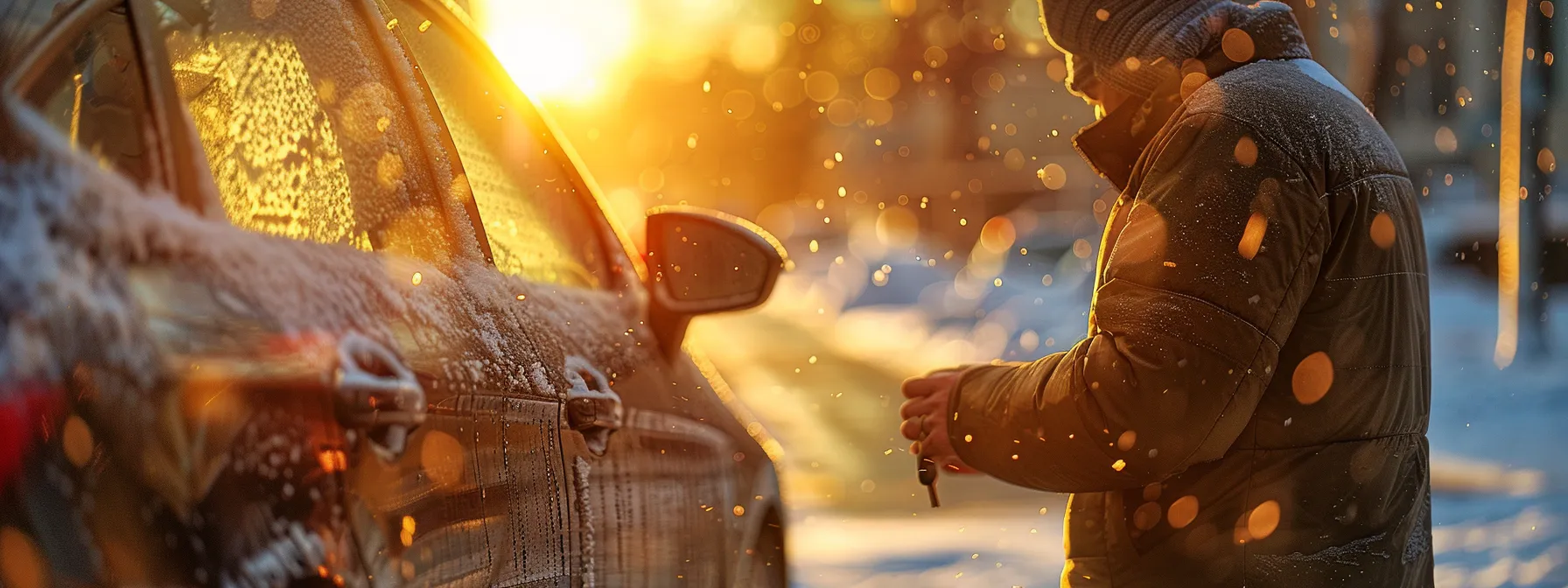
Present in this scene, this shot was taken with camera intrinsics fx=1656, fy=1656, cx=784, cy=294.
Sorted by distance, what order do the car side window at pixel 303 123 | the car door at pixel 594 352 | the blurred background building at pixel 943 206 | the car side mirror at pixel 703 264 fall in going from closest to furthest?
the car side window at pixel 303 123 < the car door at pixel 594 352 < the car side mirror at pixel 703 264 < the blurred background building at pixel 943 206

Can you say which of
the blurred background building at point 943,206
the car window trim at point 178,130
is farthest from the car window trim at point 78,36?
the blurred background building at point 943,206

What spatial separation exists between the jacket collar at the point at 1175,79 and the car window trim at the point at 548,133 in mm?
1003

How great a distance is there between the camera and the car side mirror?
3252 mm

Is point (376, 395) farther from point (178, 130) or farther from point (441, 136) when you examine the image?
point (441, 136)

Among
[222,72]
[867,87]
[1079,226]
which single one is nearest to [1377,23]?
[1079,226]

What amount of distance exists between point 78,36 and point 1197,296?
1.59 m

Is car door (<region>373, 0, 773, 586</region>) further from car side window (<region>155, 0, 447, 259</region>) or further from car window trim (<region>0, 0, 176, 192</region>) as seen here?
car window trim (<region>0, 0, 176, 192</region>)

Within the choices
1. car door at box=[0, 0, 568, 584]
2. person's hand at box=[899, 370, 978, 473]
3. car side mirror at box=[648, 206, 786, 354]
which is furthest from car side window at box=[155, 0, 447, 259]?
person's hand at box=[899, 370, 978, 473]

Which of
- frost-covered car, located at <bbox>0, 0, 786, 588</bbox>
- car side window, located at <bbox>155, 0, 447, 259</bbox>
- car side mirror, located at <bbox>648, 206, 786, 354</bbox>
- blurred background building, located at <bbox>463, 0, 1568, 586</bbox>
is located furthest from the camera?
blurred background building, located at <bbox>463, 0, 1568, 586</bbox>

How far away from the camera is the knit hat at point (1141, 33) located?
2.74 meters

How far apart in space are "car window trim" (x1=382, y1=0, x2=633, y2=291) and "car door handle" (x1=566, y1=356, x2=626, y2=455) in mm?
400

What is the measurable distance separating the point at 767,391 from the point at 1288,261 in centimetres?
1326

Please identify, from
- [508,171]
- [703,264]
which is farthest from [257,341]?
[703,264]

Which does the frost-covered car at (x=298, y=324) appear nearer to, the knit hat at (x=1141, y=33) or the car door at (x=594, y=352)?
the car door at (x=594, y=352)
